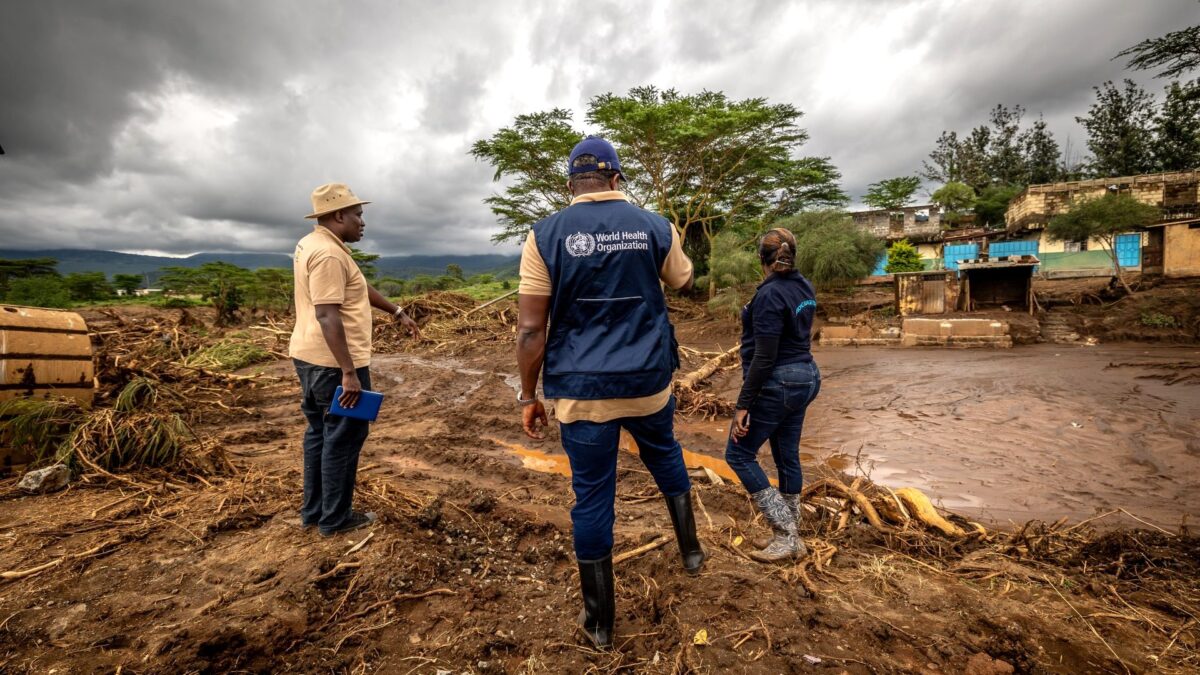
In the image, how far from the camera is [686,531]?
2.37 m

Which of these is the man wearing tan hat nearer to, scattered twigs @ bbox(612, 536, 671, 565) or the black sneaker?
the black sneaker

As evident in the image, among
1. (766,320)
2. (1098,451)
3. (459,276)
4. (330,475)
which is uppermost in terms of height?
(459,276)

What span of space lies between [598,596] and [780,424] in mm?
1410

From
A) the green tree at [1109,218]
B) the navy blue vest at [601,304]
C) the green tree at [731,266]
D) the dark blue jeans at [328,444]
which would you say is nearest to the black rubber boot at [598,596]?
the navy blue vest at [601,304]

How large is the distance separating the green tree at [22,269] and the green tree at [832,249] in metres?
22.0

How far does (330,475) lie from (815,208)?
22855mm

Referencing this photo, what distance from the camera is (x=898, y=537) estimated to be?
9.84 feet

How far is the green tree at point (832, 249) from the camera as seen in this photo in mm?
17094

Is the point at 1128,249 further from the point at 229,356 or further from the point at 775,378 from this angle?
the point at 229,356

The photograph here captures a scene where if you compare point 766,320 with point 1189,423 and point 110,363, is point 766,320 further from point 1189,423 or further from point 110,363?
point 110,363

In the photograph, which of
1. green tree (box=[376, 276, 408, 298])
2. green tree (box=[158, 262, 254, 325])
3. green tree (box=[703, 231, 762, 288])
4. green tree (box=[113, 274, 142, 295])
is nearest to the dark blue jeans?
green tree (box=[703, 231, 762, 288])

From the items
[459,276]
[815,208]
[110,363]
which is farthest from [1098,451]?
[459,276]

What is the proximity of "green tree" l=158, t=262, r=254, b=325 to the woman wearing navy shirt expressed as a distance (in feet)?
57.6

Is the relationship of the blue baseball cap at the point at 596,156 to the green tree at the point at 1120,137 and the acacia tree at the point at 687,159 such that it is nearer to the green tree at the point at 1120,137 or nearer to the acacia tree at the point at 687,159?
the acacia tree at the point at 687,159
